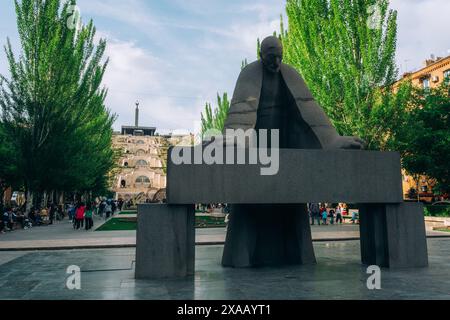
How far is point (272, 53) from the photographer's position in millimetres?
6883

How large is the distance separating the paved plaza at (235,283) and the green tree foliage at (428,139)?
58.3 ft

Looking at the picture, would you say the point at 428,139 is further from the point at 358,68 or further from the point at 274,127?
the point at 274,127

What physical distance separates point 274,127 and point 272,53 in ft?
4.53

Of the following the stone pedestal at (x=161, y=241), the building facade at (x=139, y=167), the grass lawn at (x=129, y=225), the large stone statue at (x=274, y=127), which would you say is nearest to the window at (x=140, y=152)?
the building facade at (x=139, y=167)

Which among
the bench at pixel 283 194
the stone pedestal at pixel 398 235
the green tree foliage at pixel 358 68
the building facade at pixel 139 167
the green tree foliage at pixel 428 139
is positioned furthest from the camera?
the building facade at pixel 139 167

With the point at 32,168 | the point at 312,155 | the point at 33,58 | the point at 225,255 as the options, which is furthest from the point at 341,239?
the point at 33,58

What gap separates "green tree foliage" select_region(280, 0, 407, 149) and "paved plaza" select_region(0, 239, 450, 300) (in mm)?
14876

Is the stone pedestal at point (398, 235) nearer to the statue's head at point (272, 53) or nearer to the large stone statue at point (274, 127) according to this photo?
the large stone statue at point (274, 127)

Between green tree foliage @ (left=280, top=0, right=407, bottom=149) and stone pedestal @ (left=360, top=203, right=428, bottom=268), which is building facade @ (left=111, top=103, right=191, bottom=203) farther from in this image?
stone pedestal @ (left=360, top=203, right=428, bottom=268)

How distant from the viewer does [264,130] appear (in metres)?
7.17

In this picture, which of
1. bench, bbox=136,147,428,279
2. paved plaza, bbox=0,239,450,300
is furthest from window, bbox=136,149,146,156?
bench, bbox=136,147,428,279

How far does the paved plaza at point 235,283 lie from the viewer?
4719mm
